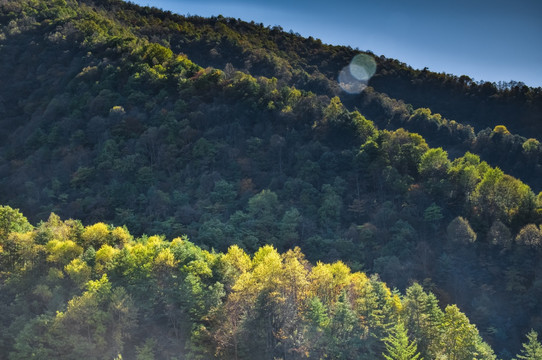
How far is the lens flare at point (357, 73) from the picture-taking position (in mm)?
100162

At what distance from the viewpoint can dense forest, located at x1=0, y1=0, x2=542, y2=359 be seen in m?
34.4

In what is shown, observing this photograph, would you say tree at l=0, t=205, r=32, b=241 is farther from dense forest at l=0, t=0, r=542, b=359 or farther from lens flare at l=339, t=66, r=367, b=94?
lens flare at l=339, t=66, r=367, b=94

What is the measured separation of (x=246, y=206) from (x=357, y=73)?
61063 mm

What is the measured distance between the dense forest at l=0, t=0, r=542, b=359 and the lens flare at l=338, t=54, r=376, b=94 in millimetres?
2156

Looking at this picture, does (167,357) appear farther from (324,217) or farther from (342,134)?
(342,134)

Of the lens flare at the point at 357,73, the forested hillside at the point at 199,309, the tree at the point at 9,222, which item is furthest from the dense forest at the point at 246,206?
the lens flare at the point at 357,73

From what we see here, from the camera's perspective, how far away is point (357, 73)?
108938mm

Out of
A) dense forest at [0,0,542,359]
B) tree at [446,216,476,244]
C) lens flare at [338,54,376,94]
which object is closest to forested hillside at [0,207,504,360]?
dense forest at [0,0,542,359]

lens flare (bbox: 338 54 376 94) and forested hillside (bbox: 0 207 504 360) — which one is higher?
lens flare (bbox: 338 54 376 94)

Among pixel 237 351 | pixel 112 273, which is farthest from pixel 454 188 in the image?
pixel 112 273

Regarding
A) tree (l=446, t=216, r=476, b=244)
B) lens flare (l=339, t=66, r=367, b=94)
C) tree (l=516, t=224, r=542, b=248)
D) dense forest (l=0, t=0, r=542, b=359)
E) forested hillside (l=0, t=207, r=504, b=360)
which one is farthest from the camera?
lens flare (l=339, t=66, r=367, b=94)

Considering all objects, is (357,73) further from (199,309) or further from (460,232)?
(199,309)

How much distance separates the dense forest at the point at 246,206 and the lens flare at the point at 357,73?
216 centimetres

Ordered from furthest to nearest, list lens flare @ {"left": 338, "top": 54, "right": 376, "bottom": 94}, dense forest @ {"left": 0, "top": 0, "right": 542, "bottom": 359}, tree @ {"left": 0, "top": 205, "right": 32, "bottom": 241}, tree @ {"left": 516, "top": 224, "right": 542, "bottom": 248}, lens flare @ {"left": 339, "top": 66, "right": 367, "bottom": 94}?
lens flare @ {"left": 338, "top": 54, "right": 376, "bottom": 94} → lens flare @ {"left": 339, "top": 66, "right": 367, "bottom": 94} → tree @ {"left": 516, "top": 224, "right": 542, "bottom": 248} → tree @ {"left": 0, "top": 205, "right": 32, "bottom": 241} → dense forest @ {"left": 0, "top": 0, "right": 542, "bottom": 359}
